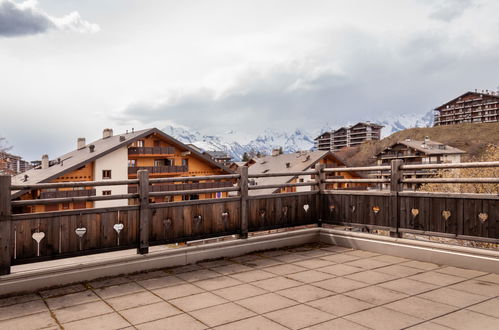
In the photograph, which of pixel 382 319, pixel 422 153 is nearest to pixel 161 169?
pixel 382 319

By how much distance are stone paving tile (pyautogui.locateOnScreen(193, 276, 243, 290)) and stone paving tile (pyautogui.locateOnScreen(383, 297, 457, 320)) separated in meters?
1.94

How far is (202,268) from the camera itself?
6176 millimetres

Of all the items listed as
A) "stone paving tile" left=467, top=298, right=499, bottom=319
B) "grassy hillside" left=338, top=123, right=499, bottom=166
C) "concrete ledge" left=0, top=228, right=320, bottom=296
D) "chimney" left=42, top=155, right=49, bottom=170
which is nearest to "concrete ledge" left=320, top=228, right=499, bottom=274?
"concrete ledge" left=0, top=228, right=320, bottom=296

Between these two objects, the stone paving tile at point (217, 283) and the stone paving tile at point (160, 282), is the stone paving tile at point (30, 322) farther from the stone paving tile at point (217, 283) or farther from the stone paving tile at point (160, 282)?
the stone paving tile at point (217, 283)

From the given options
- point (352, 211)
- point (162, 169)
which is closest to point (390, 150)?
point (162, 169)

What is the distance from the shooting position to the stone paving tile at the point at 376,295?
465 cm

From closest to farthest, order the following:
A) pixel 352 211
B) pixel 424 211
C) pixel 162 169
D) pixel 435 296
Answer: pixel 435 296 < pixel 424 211 < pixel 352 211 < pixel 162 169

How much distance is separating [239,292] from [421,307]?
202cm

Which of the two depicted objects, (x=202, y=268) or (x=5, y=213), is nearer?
(x=5, y=213)

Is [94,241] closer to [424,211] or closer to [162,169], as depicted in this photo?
[424,211]

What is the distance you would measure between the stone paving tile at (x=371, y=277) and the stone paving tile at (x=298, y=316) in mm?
1365

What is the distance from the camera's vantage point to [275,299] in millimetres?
4727

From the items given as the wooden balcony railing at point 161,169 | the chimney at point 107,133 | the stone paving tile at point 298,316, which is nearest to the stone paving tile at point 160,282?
the stone paving tile at point 298,316

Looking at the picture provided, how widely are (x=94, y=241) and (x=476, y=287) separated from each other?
4916 mm
